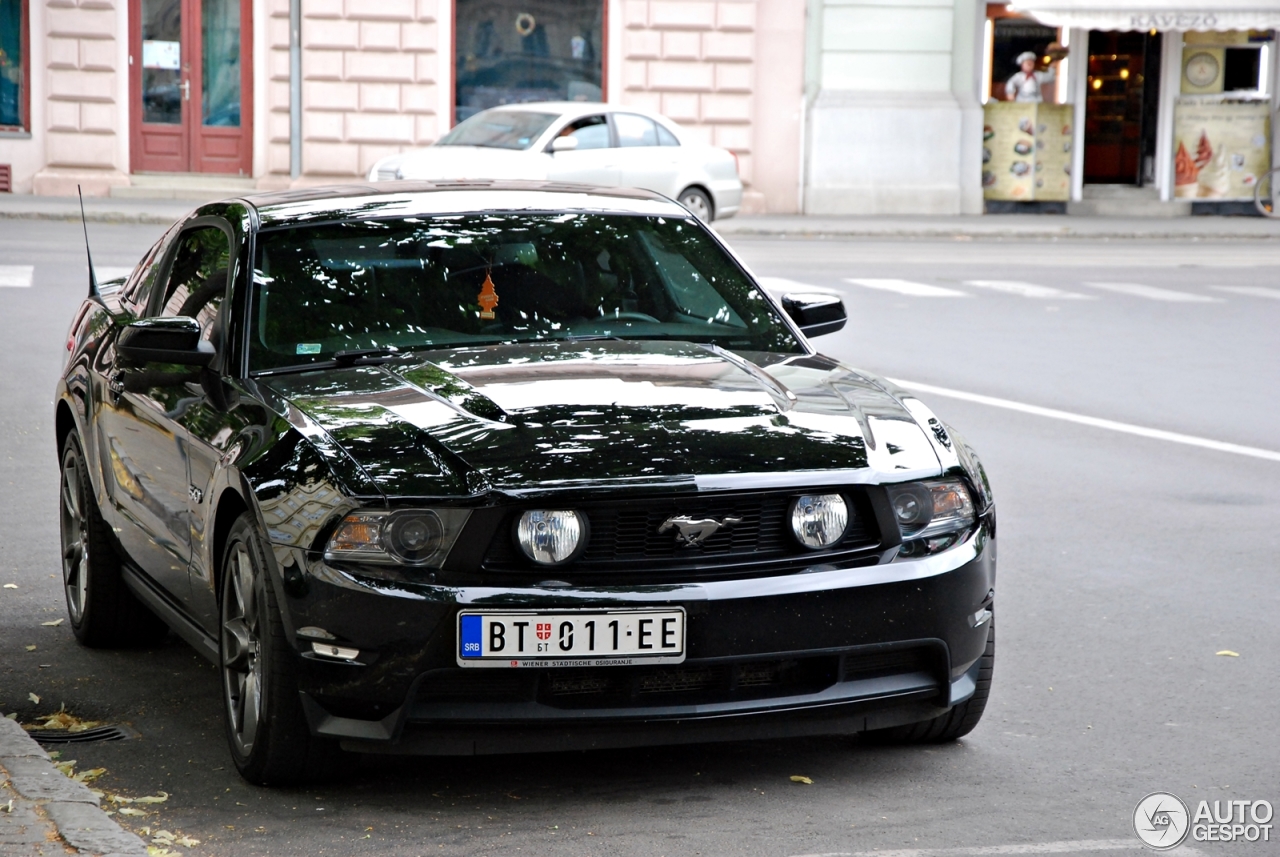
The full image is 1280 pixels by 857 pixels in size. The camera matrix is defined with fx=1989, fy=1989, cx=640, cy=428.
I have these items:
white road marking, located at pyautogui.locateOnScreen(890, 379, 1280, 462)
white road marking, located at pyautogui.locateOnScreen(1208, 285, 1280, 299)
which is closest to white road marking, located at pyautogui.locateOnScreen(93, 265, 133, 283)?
white road marking, located at pyautogui.locateOnScreen(890, 379, 1280, 462)

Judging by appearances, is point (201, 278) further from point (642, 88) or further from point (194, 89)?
point (194, 89)

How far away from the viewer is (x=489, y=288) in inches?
224

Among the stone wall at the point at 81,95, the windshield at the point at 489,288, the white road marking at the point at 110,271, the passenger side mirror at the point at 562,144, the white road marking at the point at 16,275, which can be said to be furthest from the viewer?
the stone wall at the point at 81,95

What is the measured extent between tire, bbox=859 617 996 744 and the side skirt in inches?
68.6

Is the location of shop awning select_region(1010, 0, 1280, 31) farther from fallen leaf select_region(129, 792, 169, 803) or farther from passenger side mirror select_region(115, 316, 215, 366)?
fallen leaf select_region(129, 792, 169, 803)

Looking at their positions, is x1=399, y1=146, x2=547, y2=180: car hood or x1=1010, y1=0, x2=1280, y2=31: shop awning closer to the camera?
x1=399, y1=146, x2=547, y2=180: car hood

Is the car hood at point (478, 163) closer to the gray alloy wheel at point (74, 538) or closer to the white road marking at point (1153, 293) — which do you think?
the white road marking at point (1153, 293)

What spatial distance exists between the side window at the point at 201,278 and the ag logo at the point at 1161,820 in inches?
107

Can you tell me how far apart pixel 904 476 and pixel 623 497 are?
2.37ft

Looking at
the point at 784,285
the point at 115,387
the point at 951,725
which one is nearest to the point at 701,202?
the point at 784,285

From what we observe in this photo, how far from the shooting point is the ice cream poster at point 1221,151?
31.9 metres

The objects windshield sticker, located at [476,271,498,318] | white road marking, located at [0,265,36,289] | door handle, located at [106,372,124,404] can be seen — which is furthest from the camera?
white road marking, located at [0,265,36,289]

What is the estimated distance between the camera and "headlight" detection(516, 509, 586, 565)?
4.45m

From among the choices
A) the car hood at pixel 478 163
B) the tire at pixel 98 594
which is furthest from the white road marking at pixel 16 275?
the tire at pixel 98 594
